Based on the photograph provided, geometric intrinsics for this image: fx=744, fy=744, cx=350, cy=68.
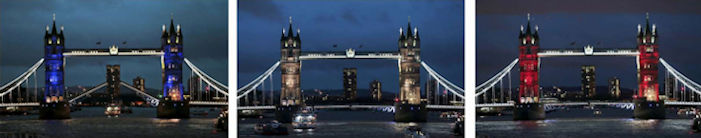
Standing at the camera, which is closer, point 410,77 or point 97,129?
point 410,77

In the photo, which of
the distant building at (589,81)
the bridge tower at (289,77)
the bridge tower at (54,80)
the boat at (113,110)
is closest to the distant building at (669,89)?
the distant building at (589,81)

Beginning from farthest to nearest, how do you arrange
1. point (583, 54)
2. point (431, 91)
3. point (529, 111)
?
point (529, 111) → point (431, 91) → point (583, 54)

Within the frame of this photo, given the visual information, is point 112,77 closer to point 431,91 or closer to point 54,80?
point 54,80

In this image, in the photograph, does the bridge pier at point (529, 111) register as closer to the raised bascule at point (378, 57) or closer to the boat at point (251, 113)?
the raised bascule at point (378, 57)

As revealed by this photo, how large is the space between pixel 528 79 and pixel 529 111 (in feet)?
3.07

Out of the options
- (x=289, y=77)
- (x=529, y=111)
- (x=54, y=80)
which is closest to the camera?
(x=289, y=77)

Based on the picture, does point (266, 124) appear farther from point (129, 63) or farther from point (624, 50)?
point (129, 63)

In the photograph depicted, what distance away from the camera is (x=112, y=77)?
30375mm

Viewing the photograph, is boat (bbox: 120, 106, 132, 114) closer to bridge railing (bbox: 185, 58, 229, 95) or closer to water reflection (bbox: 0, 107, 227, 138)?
water reflection (bbox: 0, 107, 227, 138)

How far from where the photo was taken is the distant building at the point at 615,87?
18.1m

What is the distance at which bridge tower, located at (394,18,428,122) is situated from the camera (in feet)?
49.9

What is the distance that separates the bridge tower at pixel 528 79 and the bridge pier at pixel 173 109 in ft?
32.7

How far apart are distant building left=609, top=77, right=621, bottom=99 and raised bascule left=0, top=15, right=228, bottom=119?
32.2 feet

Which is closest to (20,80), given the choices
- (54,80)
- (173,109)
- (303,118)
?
(54,80)
